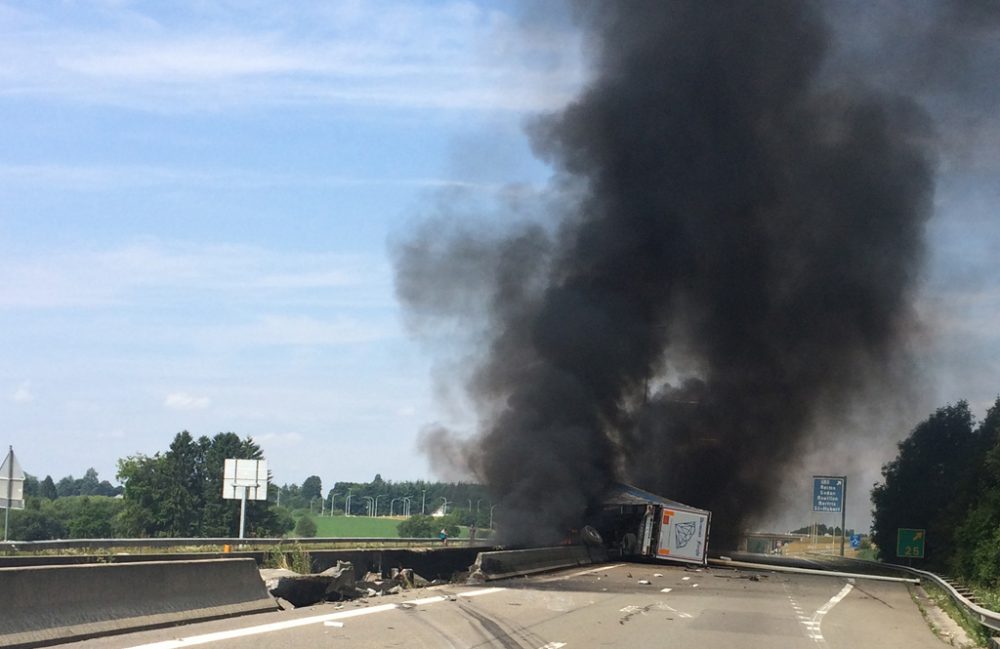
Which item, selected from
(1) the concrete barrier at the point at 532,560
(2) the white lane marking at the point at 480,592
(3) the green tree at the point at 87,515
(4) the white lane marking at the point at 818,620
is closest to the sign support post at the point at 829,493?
(1) the concrete barrier at the point at 532,560

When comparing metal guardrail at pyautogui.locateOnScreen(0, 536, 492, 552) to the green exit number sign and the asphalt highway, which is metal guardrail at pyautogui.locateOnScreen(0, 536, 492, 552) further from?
the green exit number sign

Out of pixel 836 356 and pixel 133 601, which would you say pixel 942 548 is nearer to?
pixel 836 356

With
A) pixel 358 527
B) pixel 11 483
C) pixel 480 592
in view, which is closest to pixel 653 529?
pixel 480 592

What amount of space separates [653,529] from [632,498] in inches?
94.7

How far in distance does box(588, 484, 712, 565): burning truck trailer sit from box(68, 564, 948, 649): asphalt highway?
11.0 m

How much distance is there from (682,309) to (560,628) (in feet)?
142

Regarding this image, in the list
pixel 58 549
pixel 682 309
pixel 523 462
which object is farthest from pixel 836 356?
pixel 58 549

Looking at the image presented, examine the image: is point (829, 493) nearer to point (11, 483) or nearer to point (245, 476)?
point (245, 476)

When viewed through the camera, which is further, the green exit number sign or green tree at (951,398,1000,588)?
the green exit number sign

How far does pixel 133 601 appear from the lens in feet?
42.8

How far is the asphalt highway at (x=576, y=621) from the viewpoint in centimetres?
1367

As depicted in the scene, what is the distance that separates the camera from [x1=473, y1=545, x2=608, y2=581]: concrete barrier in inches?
1040

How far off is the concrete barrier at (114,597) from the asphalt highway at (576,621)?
0.78 feet

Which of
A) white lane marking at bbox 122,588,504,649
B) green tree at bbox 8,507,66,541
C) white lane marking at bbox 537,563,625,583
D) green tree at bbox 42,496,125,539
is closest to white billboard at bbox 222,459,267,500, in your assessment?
white lane marking at bbox 537,563,625,583
